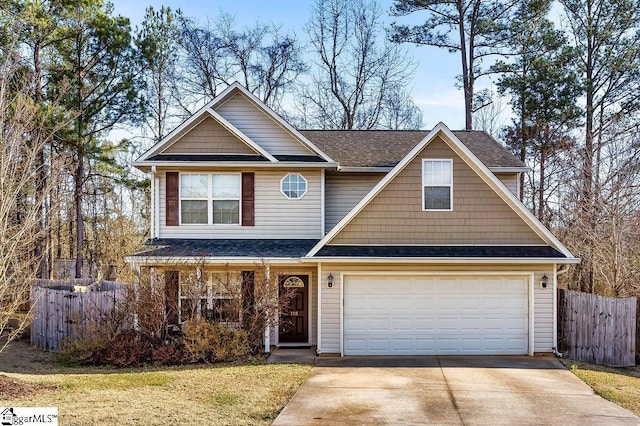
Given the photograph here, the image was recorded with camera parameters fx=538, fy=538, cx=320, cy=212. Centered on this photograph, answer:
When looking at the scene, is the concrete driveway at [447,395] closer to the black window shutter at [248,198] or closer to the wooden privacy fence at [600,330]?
the wooden privacy fence at [600,330]

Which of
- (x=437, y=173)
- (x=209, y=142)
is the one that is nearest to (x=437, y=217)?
(x=437, y=173)

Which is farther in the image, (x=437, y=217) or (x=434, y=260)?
(x=437, y=217)

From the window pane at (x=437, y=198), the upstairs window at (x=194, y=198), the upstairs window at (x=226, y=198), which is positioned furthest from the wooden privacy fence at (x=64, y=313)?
the window pane at (x=437, y=198)

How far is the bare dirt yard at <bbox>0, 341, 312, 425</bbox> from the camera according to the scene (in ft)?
26.4

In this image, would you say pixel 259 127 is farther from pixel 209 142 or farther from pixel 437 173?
pixel 437 173

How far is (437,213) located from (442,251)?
97cm

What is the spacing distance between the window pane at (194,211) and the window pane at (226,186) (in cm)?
48

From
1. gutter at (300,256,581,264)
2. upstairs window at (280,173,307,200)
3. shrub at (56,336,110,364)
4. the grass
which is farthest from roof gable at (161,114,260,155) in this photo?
the grass

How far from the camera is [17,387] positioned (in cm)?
925

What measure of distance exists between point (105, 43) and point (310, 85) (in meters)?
11.6

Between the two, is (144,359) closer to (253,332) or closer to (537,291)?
(253,332)

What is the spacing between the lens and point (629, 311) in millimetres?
13023

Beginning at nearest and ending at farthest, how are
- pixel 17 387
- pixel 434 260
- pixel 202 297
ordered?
pixel 17 387, pixel 202 297, pixel 434 260

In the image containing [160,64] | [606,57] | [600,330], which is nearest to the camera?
[600,330]
